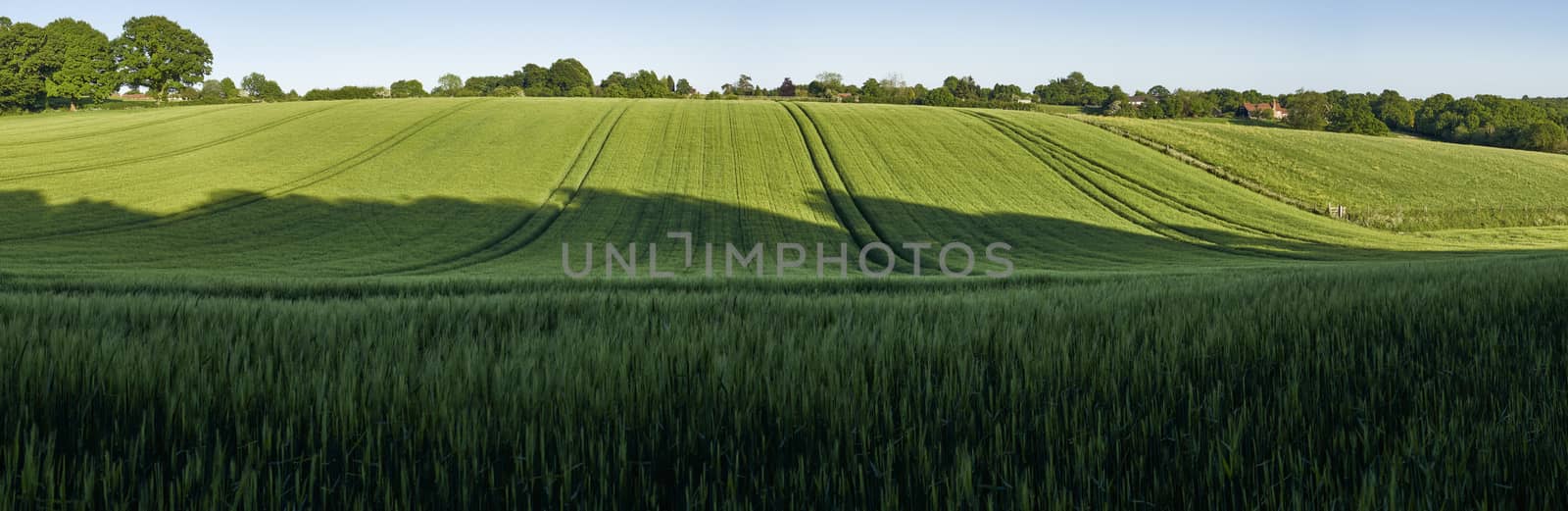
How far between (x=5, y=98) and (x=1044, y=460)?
4388 inches

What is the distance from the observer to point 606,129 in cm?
5634

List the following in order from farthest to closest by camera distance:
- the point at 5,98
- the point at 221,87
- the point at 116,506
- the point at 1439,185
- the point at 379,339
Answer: the point at 221,87 < the point at 5,98 < the point at 1439,185 < the point at 379,339 < the point at 116,506

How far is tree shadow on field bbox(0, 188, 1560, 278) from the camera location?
27203mm

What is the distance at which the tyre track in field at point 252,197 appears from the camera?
101ft

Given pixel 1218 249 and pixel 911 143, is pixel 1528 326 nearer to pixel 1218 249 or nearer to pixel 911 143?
pixel 1218 249

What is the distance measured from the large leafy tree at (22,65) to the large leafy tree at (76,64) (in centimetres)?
72

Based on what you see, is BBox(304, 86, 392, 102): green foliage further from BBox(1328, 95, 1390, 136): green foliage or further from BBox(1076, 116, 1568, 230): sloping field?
BBox(1328, 95, 1390, 136): green foliage

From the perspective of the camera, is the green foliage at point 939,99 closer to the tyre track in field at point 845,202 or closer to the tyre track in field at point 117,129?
the tyre track in field at point 845,202

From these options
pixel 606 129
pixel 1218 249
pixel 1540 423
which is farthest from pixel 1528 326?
pixel 606 129

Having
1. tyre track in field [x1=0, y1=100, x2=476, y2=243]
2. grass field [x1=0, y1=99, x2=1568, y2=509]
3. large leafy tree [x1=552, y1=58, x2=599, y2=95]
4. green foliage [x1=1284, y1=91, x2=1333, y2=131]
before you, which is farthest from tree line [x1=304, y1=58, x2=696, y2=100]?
grass field [x1=0, y1=99, x2=1568, y2=509]

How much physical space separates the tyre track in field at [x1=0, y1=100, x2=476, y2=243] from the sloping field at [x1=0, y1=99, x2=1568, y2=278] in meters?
0.20

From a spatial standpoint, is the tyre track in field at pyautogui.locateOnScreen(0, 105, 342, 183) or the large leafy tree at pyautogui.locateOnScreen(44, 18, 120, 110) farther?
the large leafy tree at pyautogui.locateOnScreen(44, 18, 120, 110)

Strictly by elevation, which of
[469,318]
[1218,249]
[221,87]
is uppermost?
[221,87]

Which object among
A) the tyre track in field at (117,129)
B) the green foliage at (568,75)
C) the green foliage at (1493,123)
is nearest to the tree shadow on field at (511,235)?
the tyre track in field at (117,129)
